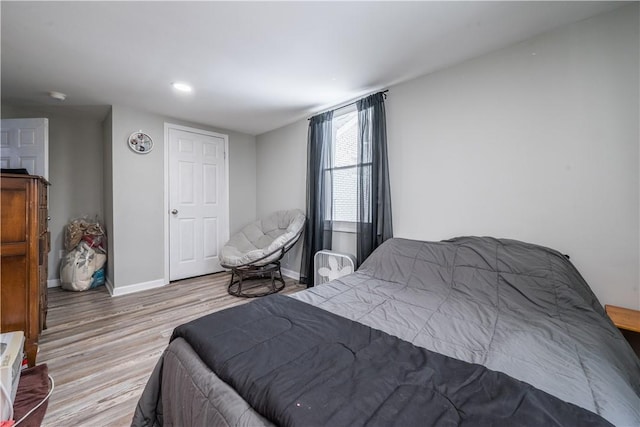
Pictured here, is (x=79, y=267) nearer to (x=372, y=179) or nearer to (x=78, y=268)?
(x=78, y=268)

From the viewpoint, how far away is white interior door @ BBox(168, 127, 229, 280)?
352 cm

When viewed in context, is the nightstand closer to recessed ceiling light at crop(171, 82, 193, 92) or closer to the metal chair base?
the metal chair base

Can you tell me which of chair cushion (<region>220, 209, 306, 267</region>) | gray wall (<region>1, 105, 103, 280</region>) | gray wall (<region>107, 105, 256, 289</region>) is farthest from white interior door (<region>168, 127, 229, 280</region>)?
gray wall (<region>1, 105, 103, 280</region>)

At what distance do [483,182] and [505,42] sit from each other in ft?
3.37

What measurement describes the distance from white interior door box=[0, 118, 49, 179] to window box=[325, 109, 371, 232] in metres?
3.19

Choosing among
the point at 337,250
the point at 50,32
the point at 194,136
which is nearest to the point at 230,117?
the point at 194,136

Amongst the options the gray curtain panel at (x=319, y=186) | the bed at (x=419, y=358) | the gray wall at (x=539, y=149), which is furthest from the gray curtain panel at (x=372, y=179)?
the bed at (x=419, y=358)

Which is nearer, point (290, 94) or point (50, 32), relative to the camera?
point (50, 32)

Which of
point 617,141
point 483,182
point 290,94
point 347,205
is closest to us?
point 617,141

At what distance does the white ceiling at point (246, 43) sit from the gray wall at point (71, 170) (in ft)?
2.05

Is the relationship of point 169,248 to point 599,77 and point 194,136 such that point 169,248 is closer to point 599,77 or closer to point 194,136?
point 194,136

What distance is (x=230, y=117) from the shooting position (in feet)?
11.3

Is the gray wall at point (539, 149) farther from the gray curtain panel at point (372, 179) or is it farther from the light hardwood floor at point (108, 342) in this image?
the light hardwood floor at point (108, 342)

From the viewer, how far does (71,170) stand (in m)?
3.45
